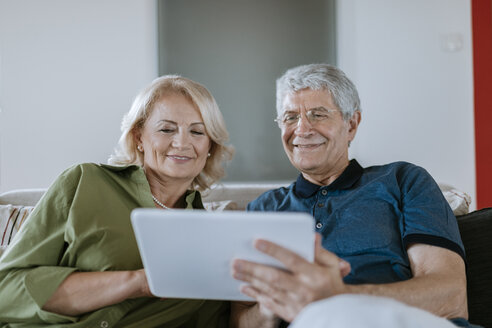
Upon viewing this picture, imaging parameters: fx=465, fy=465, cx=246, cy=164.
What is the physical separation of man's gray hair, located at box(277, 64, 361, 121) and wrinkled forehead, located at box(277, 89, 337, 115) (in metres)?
0.01

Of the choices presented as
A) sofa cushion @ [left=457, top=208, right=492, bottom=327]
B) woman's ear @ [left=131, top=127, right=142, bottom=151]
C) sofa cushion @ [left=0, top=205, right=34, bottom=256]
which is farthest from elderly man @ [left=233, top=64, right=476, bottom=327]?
sofa cushion @ [left=0, top=205, right=34, bottom=256]

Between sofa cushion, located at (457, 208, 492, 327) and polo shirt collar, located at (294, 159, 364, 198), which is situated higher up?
polo shirt collar, located at (294, 159, 364, 198)

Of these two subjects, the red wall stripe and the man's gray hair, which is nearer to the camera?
the man's gray hair

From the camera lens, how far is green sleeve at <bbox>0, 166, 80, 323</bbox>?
120 cm

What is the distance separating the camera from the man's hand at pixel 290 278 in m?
0.87

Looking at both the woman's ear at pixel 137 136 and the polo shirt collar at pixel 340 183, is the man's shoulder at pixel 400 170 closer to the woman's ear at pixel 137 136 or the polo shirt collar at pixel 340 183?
the polo shirt collar at pixel 340 183

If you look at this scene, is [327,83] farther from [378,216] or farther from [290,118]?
[378,216]

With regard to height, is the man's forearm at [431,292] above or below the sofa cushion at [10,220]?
below

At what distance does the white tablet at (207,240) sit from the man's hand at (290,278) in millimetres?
16

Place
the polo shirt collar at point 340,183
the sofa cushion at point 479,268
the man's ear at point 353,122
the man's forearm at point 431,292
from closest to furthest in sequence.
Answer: the man's forearm at point 431,292
the sofa cushion at point 479,268
the polo shirt collar at point 340,183
the man's ear at point 353,122

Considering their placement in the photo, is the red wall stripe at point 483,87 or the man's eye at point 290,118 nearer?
the man's eye at point 290,118

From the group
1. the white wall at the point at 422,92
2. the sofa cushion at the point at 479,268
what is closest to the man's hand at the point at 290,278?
the sofa cushion at the point at 479,268

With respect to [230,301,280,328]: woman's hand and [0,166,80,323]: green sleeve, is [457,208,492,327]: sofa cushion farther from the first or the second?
[0,166,80,323]: green sleeve

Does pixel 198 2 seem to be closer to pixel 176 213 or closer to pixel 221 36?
pixel 221 36
